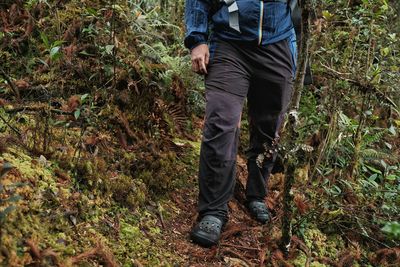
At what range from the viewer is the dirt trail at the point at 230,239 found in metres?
3.45

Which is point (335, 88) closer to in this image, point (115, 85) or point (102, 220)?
point (115, 85)

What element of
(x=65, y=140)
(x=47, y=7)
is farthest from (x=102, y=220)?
(x=47, y=7)

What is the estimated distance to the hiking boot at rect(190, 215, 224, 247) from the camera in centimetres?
354

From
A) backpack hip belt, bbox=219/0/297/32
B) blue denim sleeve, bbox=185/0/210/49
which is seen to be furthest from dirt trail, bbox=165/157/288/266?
backpack hip belt, bbox=219/0/297/32

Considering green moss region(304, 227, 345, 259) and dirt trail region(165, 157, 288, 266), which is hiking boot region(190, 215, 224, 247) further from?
green moss region(304, 227, 345, 259)

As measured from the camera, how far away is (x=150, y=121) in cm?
458

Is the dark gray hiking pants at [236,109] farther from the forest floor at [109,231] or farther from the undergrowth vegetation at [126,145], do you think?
the undergrowth vegetation at [126,145]

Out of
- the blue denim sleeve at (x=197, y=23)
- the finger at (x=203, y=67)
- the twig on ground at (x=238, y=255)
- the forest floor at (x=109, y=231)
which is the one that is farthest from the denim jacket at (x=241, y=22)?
the twig on ground at (x=238, y=255)

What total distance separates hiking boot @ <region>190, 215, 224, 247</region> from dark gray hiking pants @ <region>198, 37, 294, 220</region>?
80 mm

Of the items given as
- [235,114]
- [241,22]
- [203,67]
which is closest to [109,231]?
[235,114]

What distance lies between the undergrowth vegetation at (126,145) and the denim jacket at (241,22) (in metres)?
0.82

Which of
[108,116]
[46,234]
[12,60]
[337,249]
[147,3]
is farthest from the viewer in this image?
[147,3]

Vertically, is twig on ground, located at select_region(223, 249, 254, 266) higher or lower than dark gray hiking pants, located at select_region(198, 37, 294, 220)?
lower

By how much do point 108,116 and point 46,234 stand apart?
179 centimetres
